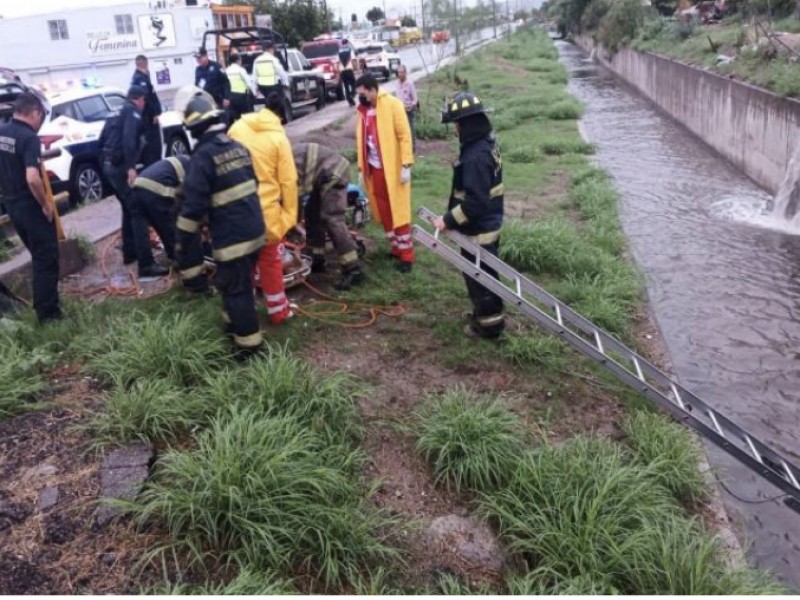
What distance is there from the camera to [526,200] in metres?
9.80

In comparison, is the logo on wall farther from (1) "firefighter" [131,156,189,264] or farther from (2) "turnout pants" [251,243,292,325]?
(2) "turnout pants" [251,243,292,325]

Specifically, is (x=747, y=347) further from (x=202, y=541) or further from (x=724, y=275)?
(x=202, y=541)

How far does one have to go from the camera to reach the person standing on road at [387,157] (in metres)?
6.16

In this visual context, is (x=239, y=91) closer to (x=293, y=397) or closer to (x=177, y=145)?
(x=177, y=145)

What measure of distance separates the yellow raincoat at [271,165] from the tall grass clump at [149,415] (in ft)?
5.04

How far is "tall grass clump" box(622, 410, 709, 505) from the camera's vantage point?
3.85 meters

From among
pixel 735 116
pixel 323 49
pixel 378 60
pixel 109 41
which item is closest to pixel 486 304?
pixel 735 116

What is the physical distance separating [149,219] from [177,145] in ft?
20.4

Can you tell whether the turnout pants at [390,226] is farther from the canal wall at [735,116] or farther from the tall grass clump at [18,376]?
the canal wall at [735,116]

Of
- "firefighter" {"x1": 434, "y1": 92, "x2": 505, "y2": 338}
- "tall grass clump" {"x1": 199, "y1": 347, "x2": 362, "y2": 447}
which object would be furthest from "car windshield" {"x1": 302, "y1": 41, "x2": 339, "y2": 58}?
"tall grass clump" {"x1": 199, "y1": 347, "x2": 362, "y2": 447}

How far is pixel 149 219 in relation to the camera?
5.80 m

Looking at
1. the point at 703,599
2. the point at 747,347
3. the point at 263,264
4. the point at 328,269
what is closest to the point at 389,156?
→ the point at 328,269

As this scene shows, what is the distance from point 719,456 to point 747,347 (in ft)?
5.61

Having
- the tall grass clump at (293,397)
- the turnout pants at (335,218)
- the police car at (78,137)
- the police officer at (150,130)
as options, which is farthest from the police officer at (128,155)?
the police car at (78,137)
